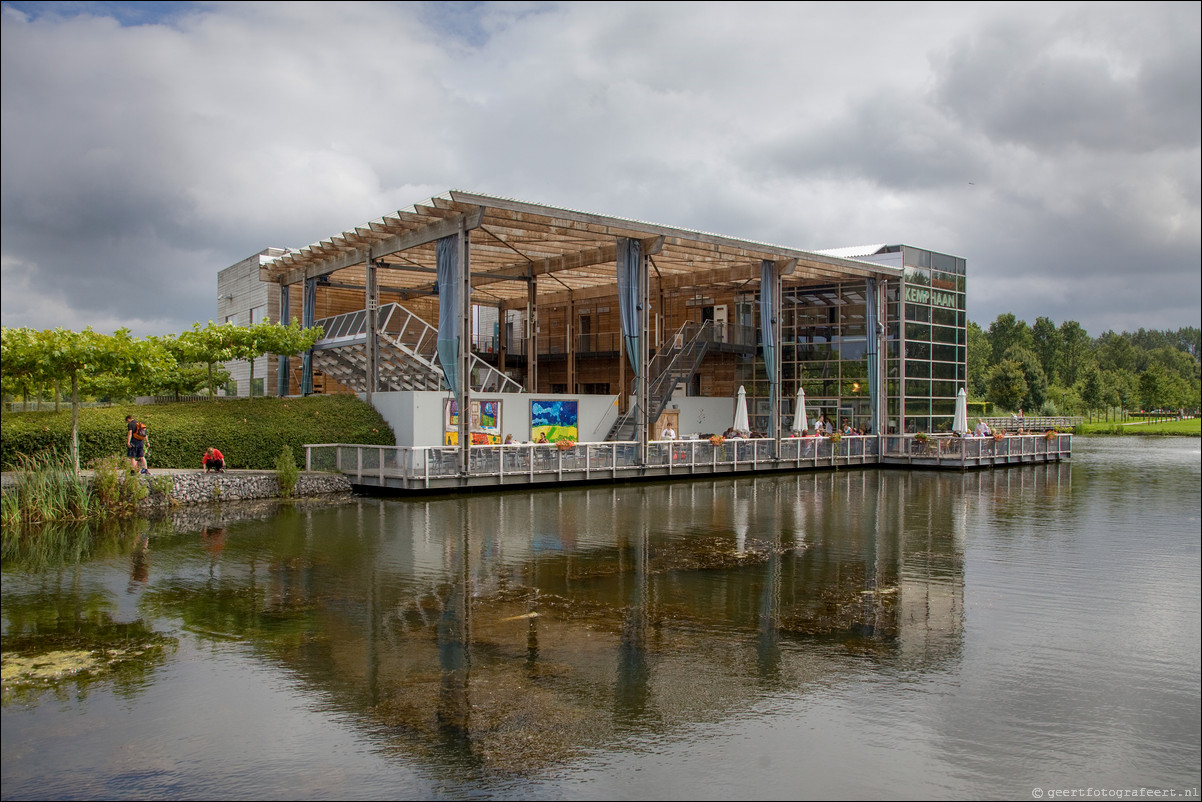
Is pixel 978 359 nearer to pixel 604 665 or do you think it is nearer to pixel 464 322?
pixel 464 322

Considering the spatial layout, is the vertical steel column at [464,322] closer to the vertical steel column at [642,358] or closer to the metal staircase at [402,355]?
the metal staircase at [402,355]

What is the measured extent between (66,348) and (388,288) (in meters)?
15.6

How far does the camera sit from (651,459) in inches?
1022

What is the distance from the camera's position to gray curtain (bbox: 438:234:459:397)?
77.3 ft

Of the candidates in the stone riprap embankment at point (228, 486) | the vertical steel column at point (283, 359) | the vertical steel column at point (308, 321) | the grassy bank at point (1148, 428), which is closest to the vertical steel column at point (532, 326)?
the vertical steel column at point (308, 321)

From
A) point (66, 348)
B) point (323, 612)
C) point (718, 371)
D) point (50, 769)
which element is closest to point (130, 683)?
point (50, 769)

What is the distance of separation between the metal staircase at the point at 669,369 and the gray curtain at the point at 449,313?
7073 millimetres

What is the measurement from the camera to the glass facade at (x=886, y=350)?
113ft

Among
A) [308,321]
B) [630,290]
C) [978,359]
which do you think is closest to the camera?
[630,290]

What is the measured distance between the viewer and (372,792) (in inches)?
220

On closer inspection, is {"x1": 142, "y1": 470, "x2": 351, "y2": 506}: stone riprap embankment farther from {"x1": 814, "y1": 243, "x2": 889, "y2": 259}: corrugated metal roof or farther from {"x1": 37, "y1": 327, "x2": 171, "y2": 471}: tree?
{"x1": 814, "y1": 243, "x2": 889, "y2": 259}: corrugated metal roof

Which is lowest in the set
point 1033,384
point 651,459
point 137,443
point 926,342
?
point 651,459

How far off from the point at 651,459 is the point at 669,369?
257 inches

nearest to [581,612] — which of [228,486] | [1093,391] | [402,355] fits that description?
[228,486]
